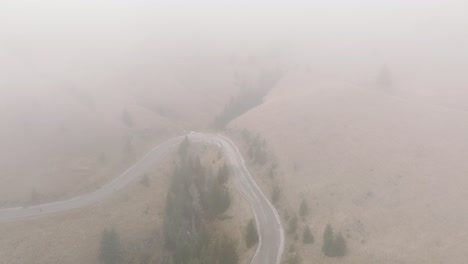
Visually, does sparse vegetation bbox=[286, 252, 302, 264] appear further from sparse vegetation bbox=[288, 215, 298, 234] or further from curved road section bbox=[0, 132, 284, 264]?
sparse vegetation bbox=[288, 215, 298, 234]

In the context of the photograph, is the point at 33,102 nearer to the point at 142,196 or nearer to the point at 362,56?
the point at 142,196

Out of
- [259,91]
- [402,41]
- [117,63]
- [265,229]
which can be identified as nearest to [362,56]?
[402,41]

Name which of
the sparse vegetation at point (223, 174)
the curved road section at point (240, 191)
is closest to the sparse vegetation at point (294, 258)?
the curved road section at point (240, 191)

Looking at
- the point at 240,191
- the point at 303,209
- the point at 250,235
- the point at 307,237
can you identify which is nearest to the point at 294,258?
the point at 307,237

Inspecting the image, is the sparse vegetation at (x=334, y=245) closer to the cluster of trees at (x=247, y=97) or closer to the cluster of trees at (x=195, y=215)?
the cluster of trees at (x=195, y=215)

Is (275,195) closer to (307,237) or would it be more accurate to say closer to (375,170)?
(307,237)

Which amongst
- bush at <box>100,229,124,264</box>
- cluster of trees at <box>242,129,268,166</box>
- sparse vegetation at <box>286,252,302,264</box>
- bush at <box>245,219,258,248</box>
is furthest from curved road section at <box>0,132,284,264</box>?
bush at <box>100,229,124,264</box>
